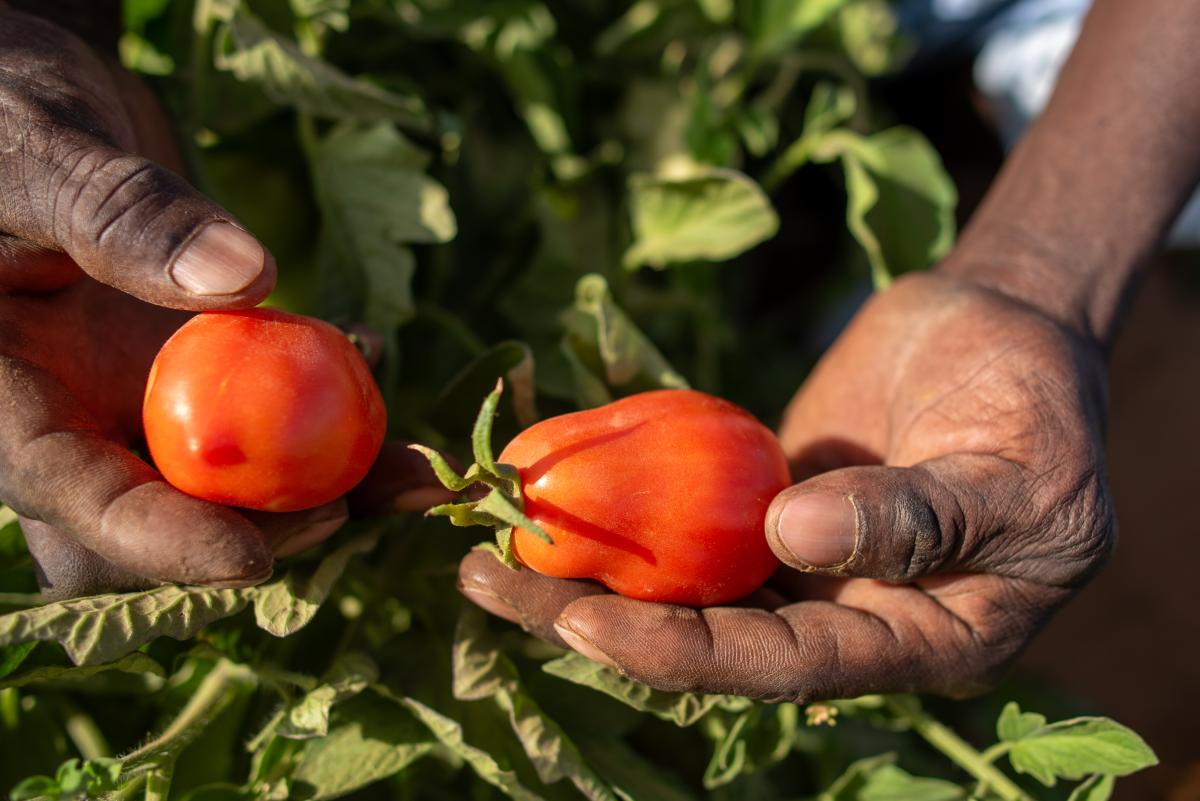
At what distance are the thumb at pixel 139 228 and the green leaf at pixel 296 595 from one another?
1.07 feet

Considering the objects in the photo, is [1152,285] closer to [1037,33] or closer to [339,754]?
[1037,33]

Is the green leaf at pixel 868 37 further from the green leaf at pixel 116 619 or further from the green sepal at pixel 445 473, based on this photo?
the green leaf at pixel 116 619

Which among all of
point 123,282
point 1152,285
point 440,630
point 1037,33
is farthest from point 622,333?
point 1152,285

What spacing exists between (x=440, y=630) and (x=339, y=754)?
0.21 m

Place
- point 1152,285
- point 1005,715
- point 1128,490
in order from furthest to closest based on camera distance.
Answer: point 1152,285
point 1128,490
point 1005,715

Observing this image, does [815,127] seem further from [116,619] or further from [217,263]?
[116,619]

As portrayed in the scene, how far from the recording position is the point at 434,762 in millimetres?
1559

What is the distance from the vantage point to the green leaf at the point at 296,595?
1.05 m

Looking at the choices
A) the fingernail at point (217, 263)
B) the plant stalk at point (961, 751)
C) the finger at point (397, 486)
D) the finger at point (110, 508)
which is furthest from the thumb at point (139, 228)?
the plant stalk at point (961, 751)

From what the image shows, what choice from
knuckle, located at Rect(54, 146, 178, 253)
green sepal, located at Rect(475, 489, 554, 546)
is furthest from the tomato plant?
knuckle, located at Rect(54, 146, 178, 253)

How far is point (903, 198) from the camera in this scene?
1763mm

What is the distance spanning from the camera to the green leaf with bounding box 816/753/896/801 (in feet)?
4.77

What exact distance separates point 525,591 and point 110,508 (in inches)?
17.4

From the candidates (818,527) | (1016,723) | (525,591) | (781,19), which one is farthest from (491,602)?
(781,19)
